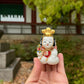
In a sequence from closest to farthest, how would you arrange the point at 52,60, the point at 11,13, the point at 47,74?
the point at 52,60, the point at 47,74, the point at 11,13

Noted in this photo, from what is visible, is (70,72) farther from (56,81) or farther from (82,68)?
(56,81)

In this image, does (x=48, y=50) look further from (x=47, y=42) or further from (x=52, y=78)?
(x=52, y=78)

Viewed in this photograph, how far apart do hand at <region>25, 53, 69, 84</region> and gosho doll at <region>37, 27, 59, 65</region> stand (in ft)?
0.40

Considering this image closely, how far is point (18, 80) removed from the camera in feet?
12.9

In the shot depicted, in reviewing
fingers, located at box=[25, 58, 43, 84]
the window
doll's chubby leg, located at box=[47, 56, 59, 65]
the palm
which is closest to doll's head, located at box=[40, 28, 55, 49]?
doll's chubby leg, located at box=[47, 56, 59, 65]

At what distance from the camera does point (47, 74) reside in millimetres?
1681

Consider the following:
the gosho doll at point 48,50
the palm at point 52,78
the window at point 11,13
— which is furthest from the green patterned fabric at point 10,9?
the palm at point 52,78

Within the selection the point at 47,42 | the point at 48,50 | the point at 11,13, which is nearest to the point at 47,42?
the point at 47,42

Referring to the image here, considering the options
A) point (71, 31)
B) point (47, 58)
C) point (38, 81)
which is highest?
point (71, 31)

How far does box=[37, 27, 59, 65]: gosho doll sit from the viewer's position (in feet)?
5.15

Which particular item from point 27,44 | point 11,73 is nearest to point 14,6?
point 27,44

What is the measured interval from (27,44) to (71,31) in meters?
2.75

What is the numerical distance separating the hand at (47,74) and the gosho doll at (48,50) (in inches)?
4.8

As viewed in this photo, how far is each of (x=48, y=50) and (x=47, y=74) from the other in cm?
35
